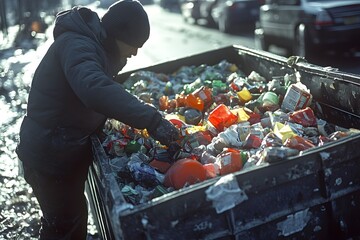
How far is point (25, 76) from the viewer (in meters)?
13.2

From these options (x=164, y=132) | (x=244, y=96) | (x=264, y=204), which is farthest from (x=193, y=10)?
(x=264, y=204)

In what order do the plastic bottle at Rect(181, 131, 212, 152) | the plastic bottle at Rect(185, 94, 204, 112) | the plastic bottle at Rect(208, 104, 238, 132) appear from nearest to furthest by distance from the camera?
the plastic bottle at Rect(181, 131, 212, 152), the plastic bottle at Rect(208, 104, 238, 132), the plastic bottle at Rect(185, 94, 204, 112)

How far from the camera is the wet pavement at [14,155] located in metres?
4.98

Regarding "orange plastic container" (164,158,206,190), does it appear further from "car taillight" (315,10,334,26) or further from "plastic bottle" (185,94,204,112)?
"car taillight" (315,10,334,26)

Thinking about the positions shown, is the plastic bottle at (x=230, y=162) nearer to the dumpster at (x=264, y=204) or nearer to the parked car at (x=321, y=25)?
the dumpster at (x=264, y=204)

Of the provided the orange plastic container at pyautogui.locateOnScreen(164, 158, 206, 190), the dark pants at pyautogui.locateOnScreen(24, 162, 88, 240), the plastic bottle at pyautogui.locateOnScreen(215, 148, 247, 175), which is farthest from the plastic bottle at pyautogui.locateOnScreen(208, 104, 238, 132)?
the dark pants at pyautogui.locateOnScreen(24, 162, 88, 240)

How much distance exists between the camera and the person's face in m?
3.31

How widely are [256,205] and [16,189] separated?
4326mm

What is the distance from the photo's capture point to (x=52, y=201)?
3551mm

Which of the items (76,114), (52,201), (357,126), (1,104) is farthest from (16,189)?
(1,104)

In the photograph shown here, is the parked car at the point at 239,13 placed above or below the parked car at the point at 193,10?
above

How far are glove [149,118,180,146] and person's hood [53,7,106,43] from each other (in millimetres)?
756

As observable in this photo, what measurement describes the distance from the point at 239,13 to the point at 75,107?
1412 cm

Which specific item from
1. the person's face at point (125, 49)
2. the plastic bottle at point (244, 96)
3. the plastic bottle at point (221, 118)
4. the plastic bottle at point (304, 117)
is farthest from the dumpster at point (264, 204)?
the plastic bottle at point (244, 96)
